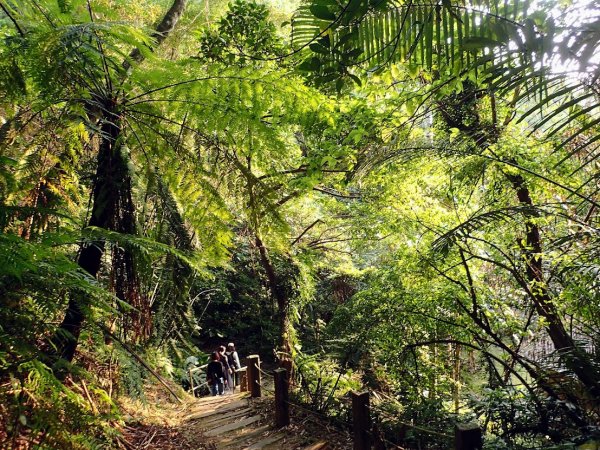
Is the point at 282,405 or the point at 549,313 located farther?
the point at 282,405

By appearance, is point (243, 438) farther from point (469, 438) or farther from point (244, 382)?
point (244, 382)

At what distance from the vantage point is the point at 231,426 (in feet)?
17.2

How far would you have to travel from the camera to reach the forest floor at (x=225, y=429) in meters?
4.36

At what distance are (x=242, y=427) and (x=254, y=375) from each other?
1.41 m

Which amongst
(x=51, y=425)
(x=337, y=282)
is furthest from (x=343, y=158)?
(x=337, y=282)

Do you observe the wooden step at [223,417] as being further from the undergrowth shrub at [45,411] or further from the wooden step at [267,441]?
the undergrowth shrub at [45,411]

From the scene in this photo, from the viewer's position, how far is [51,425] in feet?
4.82

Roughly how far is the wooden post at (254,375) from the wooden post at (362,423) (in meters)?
3.04

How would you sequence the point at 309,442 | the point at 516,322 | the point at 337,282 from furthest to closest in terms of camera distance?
the point at 337,282 < the point at 516,322 < the point at 309,442

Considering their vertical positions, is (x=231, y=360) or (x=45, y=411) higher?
(x=45, y=411)

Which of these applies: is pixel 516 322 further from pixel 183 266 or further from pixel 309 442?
pixel 183 266

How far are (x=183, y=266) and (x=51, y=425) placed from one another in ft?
4.47

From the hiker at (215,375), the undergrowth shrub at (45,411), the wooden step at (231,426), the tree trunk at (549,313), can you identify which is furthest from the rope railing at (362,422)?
the undergrowth shrub at (45,411)

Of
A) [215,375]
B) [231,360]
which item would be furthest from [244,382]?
[231,360]
